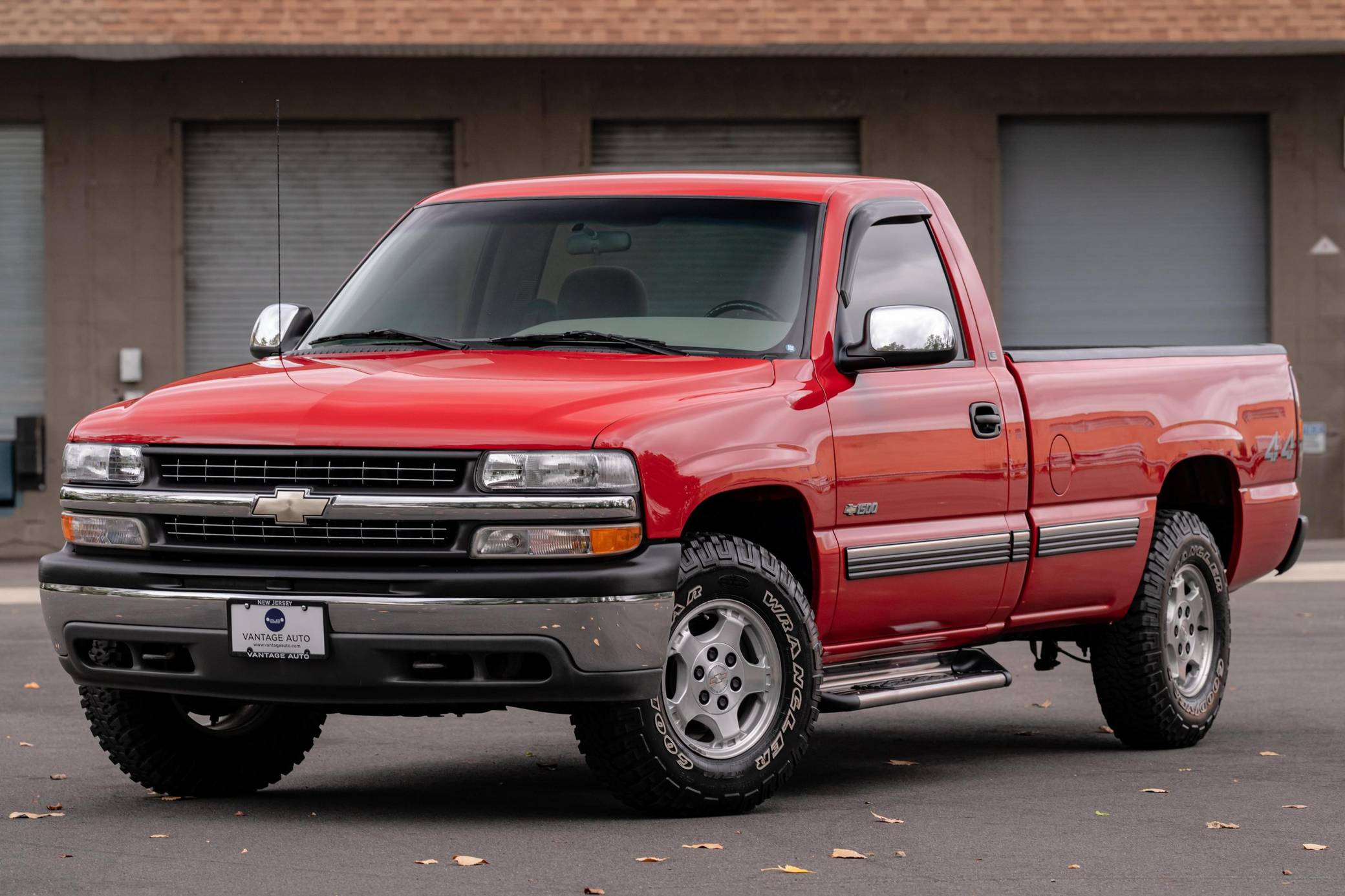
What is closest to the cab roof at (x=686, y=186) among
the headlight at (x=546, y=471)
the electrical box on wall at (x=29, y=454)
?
the headlight at (x=546, y=471)

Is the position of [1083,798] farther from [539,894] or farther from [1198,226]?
[1198,226]

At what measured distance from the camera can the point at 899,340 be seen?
7.56 m

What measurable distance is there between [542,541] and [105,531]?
1465mm

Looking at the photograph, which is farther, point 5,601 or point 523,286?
point 5,601

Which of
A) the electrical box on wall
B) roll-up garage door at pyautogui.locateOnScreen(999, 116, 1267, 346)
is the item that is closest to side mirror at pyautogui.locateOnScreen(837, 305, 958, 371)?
roll-up garage door at pyautogui.locateOnScreen(999, 116, 1267, 346)

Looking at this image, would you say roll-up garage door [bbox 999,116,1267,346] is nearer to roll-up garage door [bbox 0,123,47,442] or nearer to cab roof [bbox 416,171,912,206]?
roll-up garage door [bbox 0,123,47,442]

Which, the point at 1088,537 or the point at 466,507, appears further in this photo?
the point at 1088,537

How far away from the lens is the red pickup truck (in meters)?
6.60

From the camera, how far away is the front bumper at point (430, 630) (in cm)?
653

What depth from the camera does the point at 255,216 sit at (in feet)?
74.1

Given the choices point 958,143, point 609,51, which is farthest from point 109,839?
point 958,143

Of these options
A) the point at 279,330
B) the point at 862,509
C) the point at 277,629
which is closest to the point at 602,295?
the point at 862,509

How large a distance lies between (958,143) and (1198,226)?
2.57 meters

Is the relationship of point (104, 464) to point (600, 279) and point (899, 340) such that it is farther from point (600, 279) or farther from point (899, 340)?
point (899, 340)
